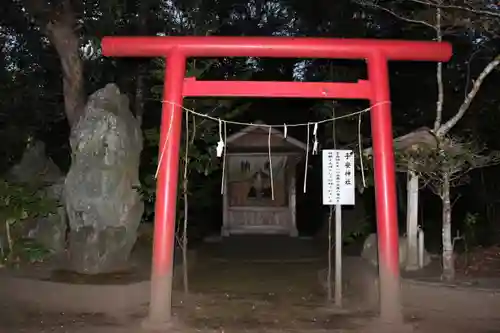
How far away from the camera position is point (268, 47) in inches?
332

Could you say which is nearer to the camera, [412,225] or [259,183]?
[412,225]

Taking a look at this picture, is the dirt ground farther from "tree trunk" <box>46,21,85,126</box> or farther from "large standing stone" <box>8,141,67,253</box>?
"tree trunk" <box>46,21,85,126</box>

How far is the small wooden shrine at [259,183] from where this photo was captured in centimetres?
2189

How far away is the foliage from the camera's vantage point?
1211cm

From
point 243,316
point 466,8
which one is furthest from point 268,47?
point 243,316

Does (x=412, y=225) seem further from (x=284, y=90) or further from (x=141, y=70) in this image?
(x=141, y=70)

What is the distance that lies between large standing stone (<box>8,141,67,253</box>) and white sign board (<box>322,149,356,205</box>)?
20.3ft

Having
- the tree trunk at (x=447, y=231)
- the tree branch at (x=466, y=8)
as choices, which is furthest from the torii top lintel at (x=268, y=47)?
the tree trunk at (x=447, y=231)

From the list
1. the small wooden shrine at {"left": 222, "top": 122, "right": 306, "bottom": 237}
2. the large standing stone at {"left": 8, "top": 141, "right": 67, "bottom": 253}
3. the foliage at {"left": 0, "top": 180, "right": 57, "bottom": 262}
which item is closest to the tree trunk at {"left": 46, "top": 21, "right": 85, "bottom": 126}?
the large standing stone at {"left": 8, "top": 141, "right": 67, "bottom": 253}

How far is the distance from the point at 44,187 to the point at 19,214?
1.89 m

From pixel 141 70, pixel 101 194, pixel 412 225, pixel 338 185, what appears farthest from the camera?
pixel 141 70

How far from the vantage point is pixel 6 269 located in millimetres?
11633

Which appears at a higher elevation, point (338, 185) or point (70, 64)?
point (70, 64)

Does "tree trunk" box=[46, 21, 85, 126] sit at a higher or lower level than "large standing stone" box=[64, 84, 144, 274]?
higher
